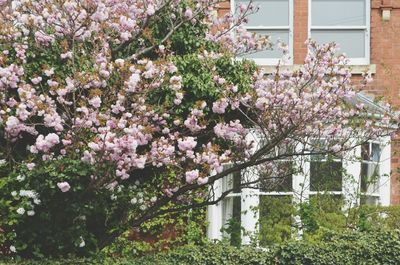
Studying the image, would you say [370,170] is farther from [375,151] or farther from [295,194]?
[295,194]

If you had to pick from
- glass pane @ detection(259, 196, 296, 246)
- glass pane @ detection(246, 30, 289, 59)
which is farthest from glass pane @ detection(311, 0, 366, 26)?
glass pane @ detection(259, 196, 296, 246)

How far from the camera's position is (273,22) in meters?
15.0

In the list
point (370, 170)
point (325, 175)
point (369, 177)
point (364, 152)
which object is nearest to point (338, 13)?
point (364, 152)

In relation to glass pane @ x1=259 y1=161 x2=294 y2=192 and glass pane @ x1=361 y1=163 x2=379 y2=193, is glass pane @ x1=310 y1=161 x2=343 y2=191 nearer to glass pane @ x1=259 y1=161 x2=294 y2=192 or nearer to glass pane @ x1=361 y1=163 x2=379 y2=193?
glass pane @ x1=361 y1=163 x2=379 y2=193

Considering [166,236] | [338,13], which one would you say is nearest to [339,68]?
[166,236]

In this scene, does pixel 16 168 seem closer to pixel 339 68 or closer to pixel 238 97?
pixel 238 97

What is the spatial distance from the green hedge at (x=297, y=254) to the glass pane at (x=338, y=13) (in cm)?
549

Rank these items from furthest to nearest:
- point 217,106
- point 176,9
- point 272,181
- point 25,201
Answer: point 272,181, point 176,9, point 217,106, point 25,201

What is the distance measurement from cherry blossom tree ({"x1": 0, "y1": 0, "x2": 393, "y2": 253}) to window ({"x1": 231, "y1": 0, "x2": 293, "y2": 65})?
4.74 meters

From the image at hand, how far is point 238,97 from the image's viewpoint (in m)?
9.15

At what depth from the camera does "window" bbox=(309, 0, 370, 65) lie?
1498 cm

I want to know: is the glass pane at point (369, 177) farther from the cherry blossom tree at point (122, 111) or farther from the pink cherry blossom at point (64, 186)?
the pink cherry blossom at point (64, 186)

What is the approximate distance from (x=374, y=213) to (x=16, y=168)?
22.0 ft

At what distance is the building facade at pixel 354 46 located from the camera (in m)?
13.8
